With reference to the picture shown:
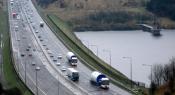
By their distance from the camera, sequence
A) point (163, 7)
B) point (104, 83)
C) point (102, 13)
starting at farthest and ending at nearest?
point (102, 13)
point (163, 7)
point (104, 83)

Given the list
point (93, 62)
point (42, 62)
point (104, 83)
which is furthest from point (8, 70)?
point (104, 83)

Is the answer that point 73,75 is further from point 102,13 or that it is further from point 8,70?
point 102,13

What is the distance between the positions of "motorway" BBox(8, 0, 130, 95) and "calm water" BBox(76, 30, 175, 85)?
14.4ft

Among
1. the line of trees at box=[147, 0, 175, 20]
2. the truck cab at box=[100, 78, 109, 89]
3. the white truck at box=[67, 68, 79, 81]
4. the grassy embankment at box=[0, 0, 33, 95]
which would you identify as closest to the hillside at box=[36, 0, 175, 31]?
the line of trees at box=[147, 0, 175, 20]

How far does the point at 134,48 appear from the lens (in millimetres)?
53375

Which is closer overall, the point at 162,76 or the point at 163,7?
the point at 162,76

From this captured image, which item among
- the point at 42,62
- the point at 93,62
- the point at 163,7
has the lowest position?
the point at 163,7

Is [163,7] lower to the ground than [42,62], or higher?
lower

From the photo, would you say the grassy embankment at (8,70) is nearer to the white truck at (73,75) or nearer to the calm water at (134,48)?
the white truck at (73,75)

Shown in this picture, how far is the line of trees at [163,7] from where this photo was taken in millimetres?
75713

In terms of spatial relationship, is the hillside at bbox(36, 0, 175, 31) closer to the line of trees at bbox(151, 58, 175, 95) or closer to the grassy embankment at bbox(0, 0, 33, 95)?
the grassy embankment at bbox(0, 0, 33, 95)

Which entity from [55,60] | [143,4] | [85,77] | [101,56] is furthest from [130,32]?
Answer: [85,77]

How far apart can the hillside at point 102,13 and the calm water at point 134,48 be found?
Answer: 3.31m

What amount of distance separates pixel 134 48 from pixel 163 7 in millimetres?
24459
